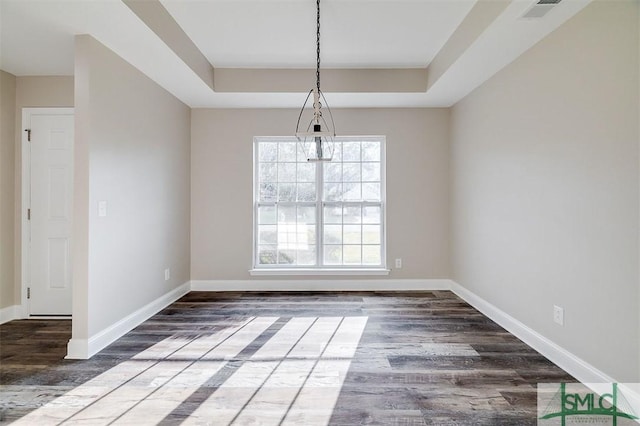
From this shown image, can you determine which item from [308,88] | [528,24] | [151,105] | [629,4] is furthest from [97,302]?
[629,4]

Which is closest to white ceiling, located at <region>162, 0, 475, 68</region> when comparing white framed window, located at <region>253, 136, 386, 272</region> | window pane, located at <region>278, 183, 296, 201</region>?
white framed window, located at <region>253, 136, 386, 272</region>

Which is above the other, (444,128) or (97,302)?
(444,128)

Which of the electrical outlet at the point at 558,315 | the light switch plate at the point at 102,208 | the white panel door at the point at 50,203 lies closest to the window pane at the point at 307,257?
the light switch plate at the point at 102,208

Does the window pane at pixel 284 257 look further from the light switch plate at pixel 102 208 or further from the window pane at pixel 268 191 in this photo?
the light switch plate at pixel 102 208

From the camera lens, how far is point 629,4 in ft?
6.63

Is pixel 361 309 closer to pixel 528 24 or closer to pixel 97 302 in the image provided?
pixel 97 302

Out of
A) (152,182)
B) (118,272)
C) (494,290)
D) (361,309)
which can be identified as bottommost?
(361,309)

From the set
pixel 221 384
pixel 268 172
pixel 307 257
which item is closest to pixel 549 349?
pixel 221 384

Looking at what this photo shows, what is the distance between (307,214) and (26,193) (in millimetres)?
3199

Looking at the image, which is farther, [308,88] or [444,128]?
[444,128]

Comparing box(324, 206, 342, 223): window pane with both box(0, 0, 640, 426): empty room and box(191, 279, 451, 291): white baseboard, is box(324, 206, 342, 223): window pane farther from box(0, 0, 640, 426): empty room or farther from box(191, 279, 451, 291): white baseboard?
box(191, 279, 451, 291): white baseboard

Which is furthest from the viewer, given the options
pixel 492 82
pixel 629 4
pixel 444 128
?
pixel 444 128

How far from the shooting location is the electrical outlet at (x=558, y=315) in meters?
2.59

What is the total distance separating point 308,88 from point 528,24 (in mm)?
2274
